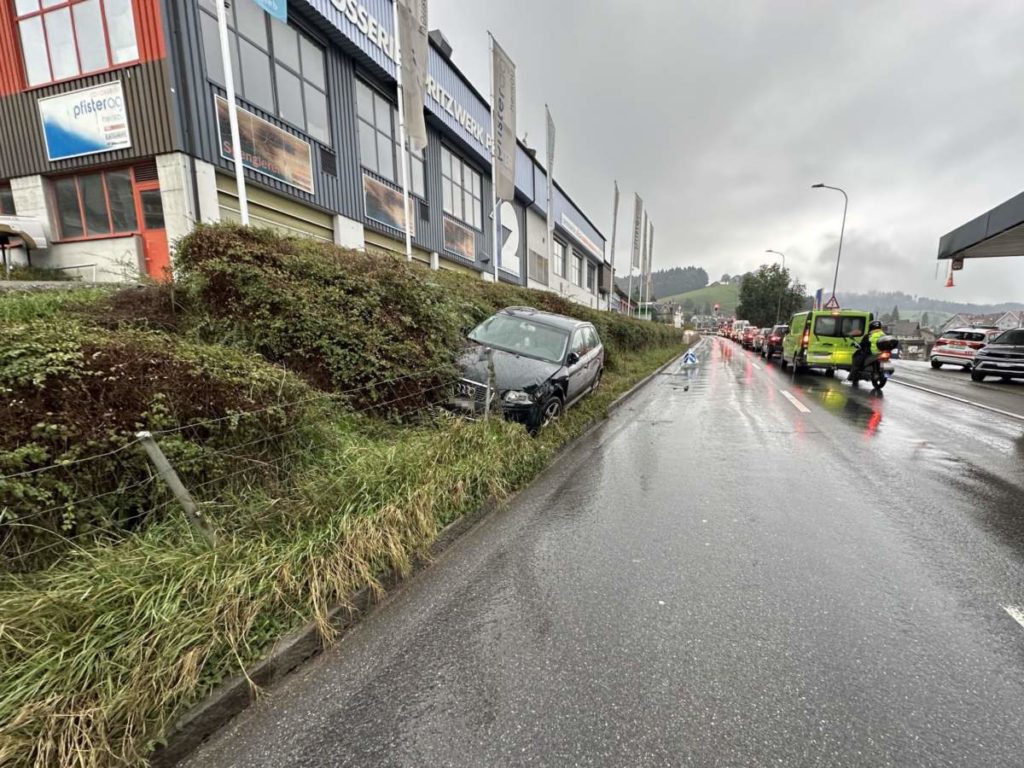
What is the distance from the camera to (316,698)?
206cm

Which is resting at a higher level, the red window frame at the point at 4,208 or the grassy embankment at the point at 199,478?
the red window frame at the point at 4,208

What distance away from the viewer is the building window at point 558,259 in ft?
130

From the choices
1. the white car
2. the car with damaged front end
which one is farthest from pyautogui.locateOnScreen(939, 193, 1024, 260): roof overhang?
the car with damaged front end

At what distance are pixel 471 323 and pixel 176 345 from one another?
4864 millimetres

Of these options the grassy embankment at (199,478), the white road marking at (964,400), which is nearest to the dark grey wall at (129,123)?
the grassy embankment at (199,478)

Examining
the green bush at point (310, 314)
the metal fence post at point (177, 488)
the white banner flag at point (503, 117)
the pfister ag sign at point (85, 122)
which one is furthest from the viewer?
the white banner flag at point (503, 117)

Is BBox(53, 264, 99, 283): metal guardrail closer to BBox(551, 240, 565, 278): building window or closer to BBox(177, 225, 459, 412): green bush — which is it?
BBox(177, 225, 459, 412): green bush

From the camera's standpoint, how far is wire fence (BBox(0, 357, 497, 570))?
7.32 ft

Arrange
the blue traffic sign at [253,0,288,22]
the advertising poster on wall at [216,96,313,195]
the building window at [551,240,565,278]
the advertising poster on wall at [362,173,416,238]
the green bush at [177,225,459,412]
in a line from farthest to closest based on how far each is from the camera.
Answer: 1. the building window at [551,240,565,278]
2. the advertising poster on wall at [362,173,416,238]
3. the advertising poster on wall at [216,96,313,195]
4. the blue traffic sign at [253,0,288,22]
5. the green bush at [177,225,459,412]

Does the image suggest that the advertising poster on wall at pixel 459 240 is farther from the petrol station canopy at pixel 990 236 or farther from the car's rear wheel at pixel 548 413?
the petrol station canopy at pixel 990 236

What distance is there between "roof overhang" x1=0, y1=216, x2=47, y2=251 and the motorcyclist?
927 inches

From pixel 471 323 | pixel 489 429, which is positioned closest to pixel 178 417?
pixel 489 429

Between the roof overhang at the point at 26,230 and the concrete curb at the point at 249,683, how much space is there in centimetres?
1632

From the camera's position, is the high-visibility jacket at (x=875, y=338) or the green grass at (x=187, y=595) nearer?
the green grass at (x=187, y=595)
